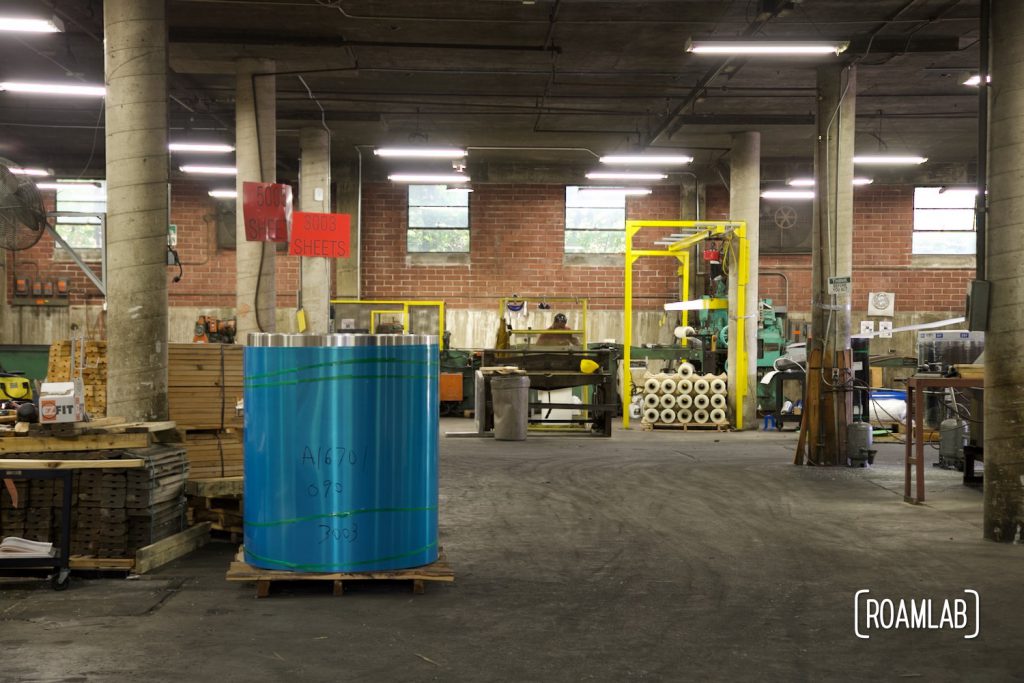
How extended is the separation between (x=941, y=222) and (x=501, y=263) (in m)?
11.3

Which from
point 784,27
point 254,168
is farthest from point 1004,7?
point 254,168

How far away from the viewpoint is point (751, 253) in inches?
700

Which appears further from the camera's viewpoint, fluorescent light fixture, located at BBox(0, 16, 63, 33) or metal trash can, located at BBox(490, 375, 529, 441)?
metal trash can, located at BBox(490, 375, 529, 441)

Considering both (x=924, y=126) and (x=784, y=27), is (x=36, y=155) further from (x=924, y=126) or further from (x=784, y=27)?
(x=924, y=126)

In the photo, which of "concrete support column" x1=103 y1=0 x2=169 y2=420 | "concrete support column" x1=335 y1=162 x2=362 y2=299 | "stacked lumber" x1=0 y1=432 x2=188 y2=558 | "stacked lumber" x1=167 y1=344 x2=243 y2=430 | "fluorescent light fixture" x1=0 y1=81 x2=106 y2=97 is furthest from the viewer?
"concrete support column" x1=335 y1=162 x2=362 y2=299

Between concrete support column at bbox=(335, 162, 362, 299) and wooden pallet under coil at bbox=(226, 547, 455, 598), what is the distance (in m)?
17.0

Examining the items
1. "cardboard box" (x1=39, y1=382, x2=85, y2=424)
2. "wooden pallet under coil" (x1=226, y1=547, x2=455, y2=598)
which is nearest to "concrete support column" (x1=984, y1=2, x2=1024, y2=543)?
"wooden pallet under coil" (x1=226, y1=547, x2=455, y2=598)

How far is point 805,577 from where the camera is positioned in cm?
627

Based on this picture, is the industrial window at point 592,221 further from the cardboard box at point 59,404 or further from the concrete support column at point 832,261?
the cardboard box at point 59,404

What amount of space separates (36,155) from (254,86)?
10996 mm

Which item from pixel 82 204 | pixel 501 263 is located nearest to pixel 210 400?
pixel 501 263

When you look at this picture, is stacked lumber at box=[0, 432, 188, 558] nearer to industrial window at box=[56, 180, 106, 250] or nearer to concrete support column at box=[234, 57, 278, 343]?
concrete support column at box=[234, 57, 278, 343]

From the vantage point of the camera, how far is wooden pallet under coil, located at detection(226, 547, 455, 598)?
5586 millimetres

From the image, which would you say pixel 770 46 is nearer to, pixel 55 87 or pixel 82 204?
pixel 55 87
